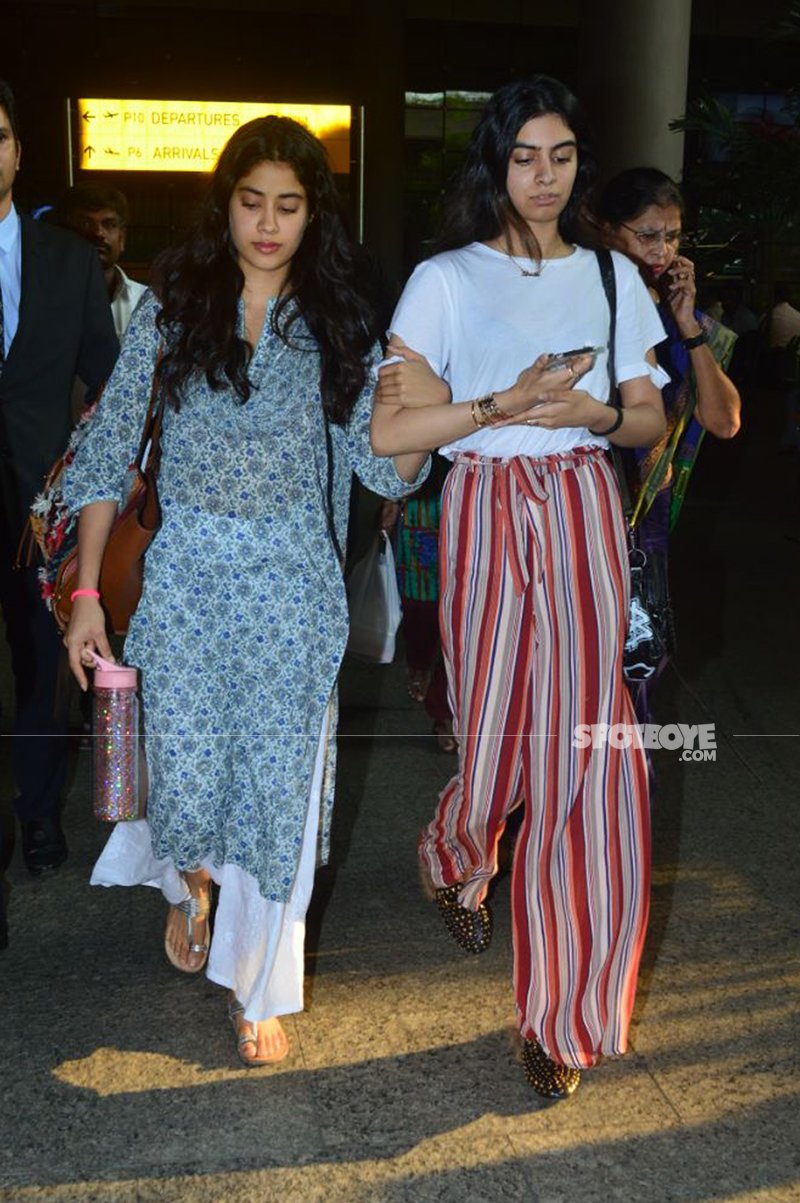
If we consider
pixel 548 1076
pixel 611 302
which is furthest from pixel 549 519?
pixel 548 1076

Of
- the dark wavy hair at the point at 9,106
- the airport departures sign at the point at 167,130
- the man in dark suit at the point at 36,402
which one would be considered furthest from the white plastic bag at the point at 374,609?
the airport departures sign at the point at 167,130

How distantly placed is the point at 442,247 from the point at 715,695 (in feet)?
13.0

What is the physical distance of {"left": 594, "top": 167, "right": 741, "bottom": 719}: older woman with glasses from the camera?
4289 millimetres

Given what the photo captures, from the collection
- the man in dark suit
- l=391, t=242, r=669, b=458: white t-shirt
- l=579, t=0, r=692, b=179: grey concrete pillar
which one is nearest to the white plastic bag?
the man in dark suit

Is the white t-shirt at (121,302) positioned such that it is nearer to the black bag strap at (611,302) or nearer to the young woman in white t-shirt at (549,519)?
the young woman in white t-shirt at (549,519)

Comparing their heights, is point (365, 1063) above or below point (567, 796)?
below

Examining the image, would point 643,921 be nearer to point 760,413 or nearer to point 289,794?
point 289,794

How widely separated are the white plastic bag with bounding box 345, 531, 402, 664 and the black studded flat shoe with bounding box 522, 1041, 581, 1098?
1400 millimetres

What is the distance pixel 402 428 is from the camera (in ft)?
11.0

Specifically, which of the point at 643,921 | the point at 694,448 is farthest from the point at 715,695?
the point at 643,921

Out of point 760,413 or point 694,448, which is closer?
point 694,448

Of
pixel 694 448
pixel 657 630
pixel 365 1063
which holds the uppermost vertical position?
pixel 694 448

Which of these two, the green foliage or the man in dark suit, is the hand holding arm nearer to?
the man in dark suit

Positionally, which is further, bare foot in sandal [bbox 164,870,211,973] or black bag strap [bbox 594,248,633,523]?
bare foot in sandal [bbox 164,870,211,973]
